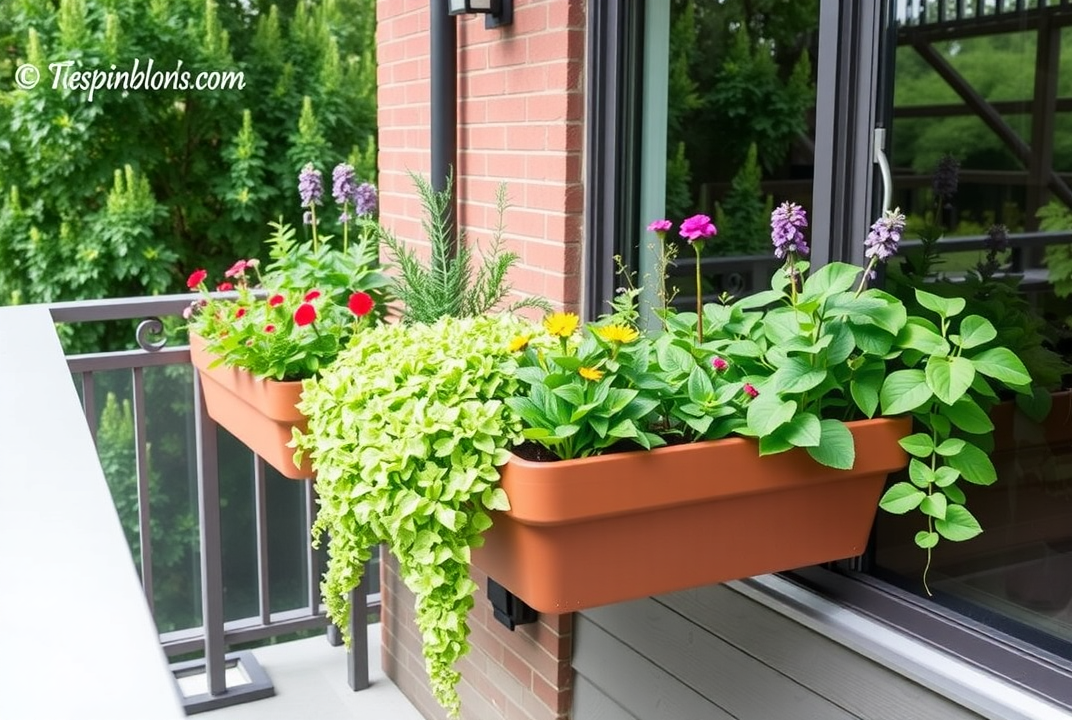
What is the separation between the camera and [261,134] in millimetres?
8812

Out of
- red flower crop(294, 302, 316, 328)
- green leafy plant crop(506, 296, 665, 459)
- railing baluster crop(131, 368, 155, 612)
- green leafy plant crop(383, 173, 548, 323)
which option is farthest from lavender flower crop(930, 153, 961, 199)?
railing baluster crop(131, 368, 155, 612)

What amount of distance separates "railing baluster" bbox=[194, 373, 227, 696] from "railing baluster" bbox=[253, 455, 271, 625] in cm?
16

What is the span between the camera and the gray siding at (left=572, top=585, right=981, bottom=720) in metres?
1.77

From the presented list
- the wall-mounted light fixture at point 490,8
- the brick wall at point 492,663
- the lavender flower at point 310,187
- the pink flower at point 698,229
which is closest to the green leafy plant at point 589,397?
the pink flower at point 698,229

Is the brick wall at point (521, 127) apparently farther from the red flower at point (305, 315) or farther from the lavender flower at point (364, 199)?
the red flower at point (305, 315)

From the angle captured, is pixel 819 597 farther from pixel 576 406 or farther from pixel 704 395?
pixel 576 406

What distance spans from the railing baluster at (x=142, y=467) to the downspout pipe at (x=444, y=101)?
1.00 m

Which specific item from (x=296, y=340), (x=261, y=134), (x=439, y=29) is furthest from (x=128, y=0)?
(x=296, y=340)

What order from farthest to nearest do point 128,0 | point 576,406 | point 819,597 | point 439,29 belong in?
point 128,0
point 439,29
point 819,597
point 576,406

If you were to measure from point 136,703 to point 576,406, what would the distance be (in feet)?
3.19

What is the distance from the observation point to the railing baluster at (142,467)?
10.4 ft

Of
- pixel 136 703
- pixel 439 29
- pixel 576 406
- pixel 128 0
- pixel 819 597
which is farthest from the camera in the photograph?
pixel 128 0

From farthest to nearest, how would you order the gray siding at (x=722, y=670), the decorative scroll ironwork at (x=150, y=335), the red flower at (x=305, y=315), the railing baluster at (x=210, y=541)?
the railing baluster at (x=210, y=541), the decorative scroll ironwork at (x=150, y=335), the red flower at (x=305, y=315), the gray siding at (x=722, y=670)

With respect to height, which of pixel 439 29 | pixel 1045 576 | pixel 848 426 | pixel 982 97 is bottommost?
pixel 1045 576
